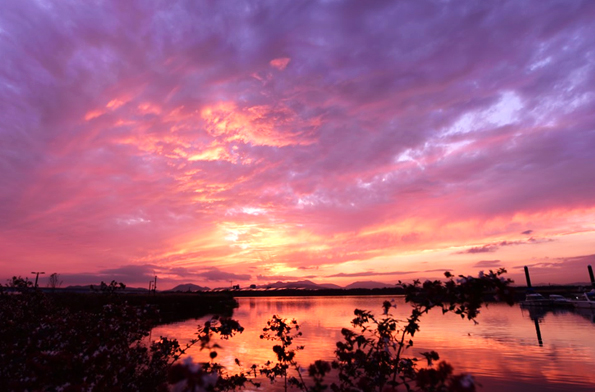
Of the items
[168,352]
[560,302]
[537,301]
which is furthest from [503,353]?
[537,301]

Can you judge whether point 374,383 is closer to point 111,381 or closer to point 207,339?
point 207,339

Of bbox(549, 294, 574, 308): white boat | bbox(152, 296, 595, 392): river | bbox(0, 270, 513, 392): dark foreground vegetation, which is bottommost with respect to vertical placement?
bbox(549, 294, 574, 308): white boat

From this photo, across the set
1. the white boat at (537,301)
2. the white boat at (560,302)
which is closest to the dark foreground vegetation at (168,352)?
the white boat at (560,302)

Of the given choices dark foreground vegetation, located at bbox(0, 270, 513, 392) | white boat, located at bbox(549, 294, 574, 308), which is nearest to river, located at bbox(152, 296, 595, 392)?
dark foreground vegetation, located at bbox(0, 270, 513, 392)

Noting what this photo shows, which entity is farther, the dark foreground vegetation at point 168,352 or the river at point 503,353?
the river at point 503,353

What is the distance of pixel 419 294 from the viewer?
6898mm

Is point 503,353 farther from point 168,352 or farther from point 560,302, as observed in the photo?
point 560,302

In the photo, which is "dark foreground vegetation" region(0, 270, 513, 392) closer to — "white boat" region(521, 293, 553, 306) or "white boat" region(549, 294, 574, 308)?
"white boat" region(549, 294, 574, 308)

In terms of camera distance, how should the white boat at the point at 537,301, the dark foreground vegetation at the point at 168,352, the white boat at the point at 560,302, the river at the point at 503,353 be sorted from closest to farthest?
the dark foreground vegetation at the point at 168,352 → the river at the point at 503,353 → the white boat at the point at 560,302 → the white boat at the point at 537,301

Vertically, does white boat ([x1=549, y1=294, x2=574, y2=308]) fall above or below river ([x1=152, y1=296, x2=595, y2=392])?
below

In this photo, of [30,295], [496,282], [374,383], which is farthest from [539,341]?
[30,295]

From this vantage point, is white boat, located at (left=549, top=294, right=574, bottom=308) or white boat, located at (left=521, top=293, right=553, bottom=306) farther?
white boat, located at (left=521, top=293, right=553, bottom=306)

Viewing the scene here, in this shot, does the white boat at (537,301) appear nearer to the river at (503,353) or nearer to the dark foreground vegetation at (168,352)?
the river at (503,353)

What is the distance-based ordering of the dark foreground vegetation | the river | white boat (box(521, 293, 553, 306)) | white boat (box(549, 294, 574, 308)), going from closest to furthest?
the dark foreground vegetation, the river, white boat (box(549, 294, 574, 308)), white boat (box(521, 293, 553, 306))
